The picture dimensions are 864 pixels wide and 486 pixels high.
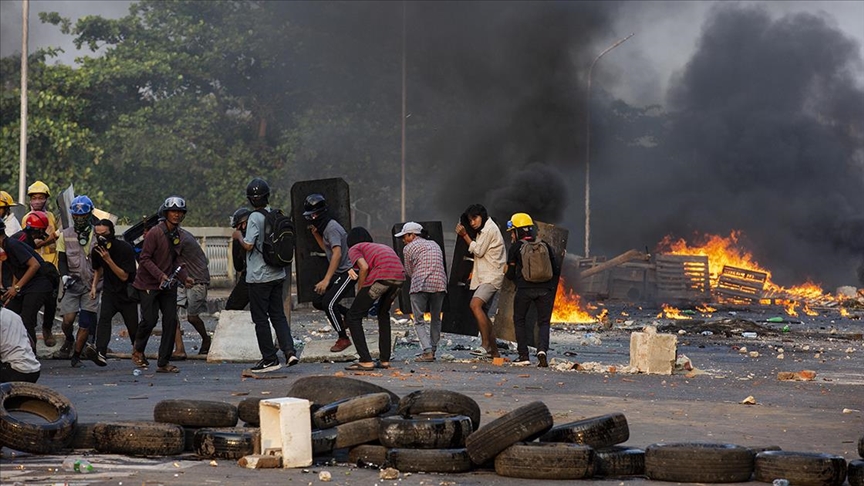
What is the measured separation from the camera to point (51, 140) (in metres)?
42.3

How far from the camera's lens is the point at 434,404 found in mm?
7914

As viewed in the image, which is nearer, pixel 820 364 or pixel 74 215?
pixel 74 215

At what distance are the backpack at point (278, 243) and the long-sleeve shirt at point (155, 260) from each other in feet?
3.40

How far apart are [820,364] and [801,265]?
101ft

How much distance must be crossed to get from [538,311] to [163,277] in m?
3.96

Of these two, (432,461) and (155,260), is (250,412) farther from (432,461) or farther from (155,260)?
(155,260)

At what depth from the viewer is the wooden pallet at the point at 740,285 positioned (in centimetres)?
3719

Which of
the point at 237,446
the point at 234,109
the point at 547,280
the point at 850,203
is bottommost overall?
the point at 237,446

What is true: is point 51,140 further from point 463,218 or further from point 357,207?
point 463,218

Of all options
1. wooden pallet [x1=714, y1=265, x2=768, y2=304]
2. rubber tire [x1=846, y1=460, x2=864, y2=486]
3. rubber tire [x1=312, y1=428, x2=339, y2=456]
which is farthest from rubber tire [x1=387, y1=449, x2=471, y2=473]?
wooden pallet [x1=714, y1=265, x2=768, y2=304]

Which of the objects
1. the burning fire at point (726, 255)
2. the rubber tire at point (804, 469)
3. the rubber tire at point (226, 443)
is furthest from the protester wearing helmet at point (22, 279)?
the burning fire at point (726, 255)

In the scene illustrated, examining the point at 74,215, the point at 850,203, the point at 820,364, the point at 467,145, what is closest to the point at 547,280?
the point at 820,364

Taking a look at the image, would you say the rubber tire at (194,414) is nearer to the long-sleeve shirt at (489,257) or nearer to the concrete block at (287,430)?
the concrete block at (287,430)

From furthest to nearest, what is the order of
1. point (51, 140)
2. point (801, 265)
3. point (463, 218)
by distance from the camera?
point (801, 265) < point (51, 140) < point (463, 218)
